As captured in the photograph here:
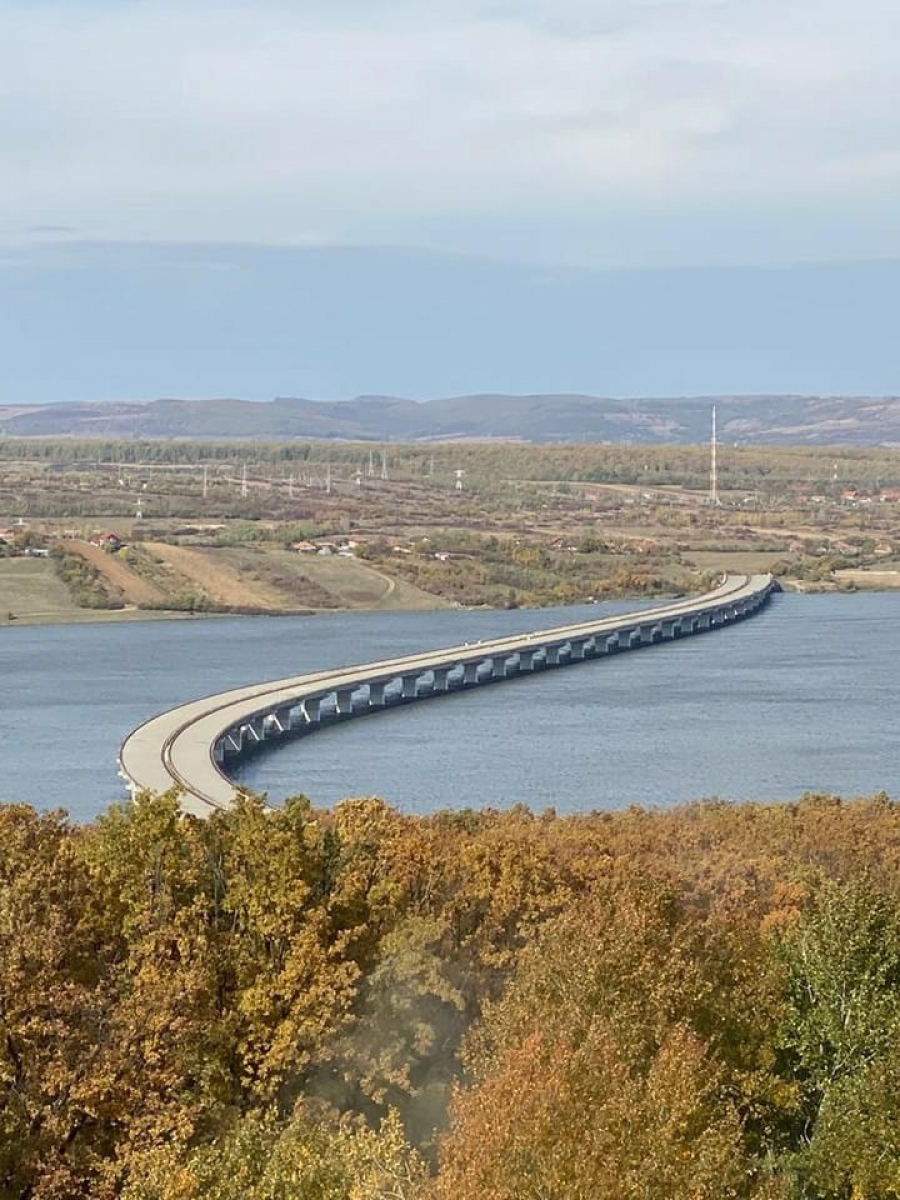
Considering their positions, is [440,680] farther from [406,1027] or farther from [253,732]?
[406,1027]

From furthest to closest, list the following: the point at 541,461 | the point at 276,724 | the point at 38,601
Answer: the point at 541,461 → the point at 38,601 → the point at 276,724

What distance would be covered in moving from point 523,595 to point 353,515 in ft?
70.4

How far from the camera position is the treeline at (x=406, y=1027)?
399 inches

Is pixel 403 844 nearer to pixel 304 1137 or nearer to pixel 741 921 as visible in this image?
pixel 741 921

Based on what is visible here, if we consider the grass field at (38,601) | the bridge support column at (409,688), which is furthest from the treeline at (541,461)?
the bridge support column at (409,688)

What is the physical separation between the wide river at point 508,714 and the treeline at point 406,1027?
2261cm

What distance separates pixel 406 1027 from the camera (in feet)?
46.3

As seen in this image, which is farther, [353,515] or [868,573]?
[353,515]

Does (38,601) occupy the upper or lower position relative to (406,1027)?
lower

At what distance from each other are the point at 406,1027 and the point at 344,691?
43.6 m

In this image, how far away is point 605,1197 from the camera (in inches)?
368

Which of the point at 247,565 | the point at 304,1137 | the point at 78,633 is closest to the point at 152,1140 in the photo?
the point at 304,1137

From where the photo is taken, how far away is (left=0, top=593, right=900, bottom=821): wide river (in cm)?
4200

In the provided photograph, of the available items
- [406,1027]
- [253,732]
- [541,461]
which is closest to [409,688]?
[253,732]
